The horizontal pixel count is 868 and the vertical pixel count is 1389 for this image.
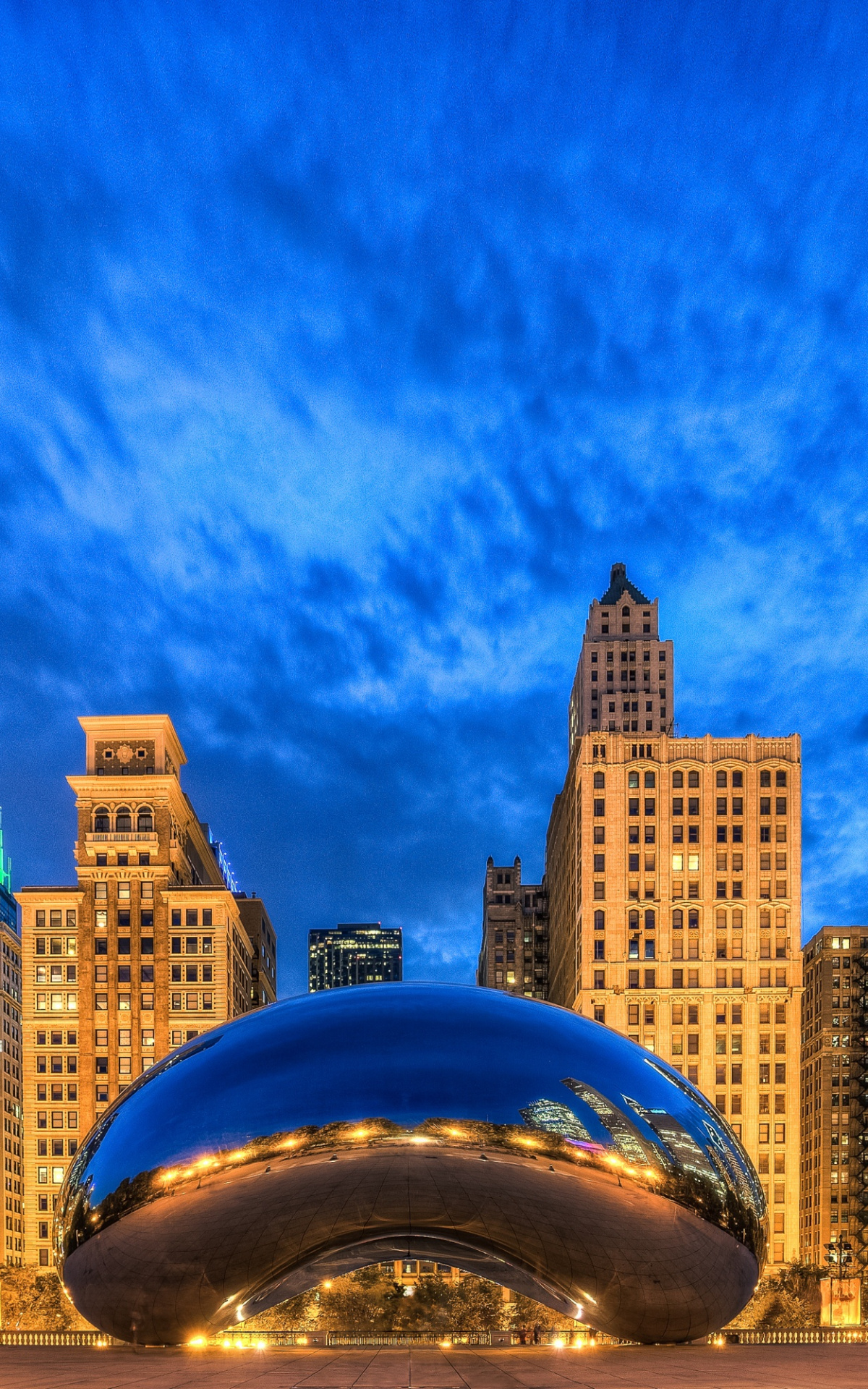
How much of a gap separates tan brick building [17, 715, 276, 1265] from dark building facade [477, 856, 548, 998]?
58.9 metres

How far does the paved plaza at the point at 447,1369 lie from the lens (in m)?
10.6

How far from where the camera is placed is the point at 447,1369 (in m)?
12.6

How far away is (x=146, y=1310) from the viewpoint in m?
10.4

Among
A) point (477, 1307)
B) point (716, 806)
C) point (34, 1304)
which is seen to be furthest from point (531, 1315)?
point (716, 806)

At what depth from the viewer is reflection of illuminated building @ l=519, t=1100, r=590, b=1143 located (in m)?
9.80

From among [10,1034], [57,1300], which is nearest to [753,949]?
[57,1300]

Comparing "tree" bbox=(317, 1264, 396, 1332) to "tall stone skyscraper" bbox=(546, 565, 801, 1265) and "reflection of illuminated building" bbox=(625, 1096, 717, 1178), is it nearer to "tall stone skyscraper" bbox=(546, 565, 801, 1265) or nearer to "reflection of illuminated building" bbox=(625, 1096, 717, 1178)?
"reflection of illuminated building" bbox=(625, 1096, 717, 1178)

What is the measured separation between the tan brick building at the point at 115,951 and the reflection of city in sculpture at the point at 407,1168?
8060 centimetres

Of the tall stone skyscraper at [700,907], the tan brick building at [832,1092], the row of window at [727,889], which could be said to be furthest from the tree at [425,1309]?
the tan brick building at [832,1092]

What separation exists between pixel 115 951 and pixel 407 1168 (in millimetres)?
86687

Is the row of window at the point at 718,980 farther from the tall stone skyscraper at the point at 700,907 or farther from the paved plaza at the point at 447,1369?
the paved plaza at the point at 447,1369

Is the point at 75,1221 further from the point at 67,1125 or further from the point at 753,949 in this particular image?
the point at 67,1125

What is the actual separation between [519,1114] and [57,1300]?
1906 inches

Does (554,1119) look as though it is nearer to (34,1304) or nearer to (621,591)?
(34,1304)
